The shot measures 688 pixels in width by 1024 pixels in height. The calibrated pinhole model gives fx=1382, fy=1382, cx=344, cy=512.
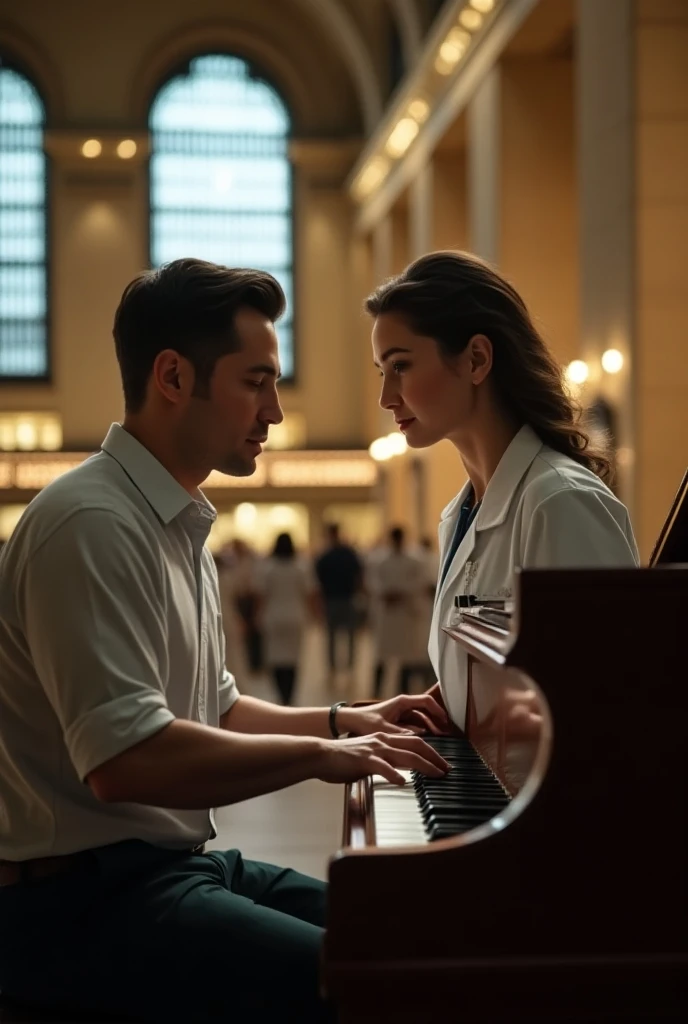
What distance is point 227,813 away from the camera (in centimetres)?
768

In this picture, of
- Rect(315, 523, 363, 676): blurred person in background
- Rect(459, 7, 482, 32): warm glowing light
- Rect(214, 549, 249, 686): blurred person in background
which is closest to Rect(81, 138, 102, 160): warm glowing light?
Rect(459, 7, 482, 32): warm glowing light

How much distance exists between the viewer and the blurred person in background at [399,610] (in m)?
13.0

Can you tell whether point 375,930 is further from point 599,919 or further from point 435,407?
point 435,407

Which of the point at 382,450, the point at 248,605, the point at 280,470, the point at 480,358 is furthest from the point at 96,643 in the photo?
the point at 280,470

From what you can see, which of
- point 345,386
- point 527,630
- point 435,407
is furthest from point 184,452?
point 345,386

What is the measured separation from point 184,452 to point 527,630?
103cm

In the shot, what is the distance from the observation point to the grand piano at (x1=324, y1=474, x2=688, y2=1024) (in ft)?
5.85

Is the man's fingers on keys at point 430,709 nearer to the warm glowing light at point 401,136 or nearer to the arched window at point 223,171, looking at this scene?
the warm glowing light at point 401,136

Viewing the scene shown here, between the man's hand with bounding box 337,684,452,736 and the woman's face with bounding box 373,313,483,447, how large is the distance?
0.57 m

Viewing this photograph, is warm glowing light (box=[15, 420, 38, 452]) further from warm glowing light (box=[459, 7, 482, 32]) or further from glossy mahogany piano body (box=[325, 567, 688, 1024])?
glossy mahogany piano body (box=[325, 567, 688, 1024])

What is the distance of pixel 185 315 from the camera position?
2.56 metres

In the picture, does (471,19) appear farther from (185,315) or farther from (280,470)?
(185,315)

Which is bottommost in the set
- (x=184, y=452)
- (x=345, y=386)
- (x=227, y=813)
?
(x=227, y=813)

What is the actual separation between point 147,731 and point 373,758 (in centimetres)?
40
